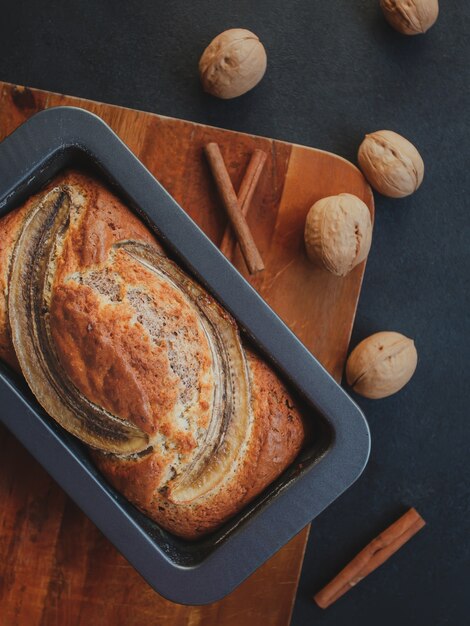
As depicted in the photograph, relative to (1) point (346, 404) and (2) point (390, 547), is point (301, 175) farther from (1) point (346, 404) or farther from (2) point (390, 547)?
(2) point (390, 547)

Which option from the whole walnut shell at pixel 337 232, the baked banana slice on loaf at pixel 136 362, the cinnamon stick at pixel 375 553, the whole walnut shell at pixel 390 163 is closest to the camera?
the baked banana slice on loaf at pixel 136 362

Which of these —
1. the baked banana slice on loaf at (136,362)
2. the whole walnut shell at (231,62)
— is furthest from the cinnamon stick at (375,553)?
the whole walnut shell at (231,62)

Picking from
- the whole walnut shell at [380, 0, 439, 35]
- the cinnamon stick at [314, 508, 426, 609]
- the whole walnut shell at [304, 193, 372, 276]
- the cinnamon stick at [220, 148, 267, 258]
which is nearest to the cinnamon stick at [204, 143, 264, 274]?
the cinnamon stick at [220, 148, 267, 258]

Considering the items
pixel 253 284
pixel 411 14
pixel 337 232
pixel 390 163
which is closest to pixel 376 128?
pixel 390 163

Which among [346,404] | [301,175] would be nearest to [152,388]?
[346,404]

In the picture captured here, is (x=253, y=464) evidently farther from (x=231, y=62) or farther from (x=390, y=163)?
(x=231, y=62)

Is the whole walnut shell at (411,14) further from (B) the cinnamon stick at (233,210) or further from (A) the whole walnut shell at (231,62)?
(B) the cinnamon stick at (233,210)
